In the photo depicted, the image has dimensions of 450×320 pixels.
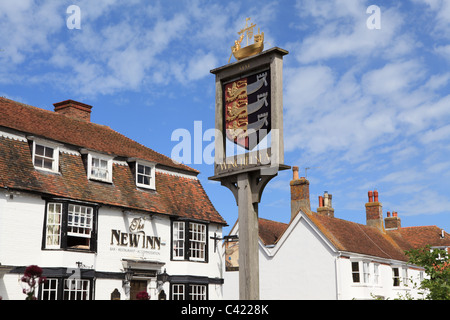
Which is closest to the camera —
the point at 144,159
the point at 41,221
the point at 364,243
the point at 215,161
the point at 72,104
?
the point at 215,161

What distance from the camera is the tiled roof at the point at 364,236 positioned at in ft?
114

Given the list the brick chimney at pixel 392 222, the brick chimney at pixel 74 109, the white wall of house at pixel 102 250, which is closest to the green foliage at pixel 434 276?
the white wall of house at pixel 102 250

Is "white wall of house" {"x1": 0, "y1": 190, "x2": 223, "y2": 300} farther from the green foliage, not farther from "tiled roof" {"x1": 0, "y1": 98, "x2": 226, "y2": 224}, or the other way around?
the green foliage

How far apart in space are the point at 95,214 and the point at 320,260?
693 inches

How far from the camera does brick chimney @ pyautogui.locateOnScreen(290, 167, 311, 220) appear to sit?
35188 millimetres

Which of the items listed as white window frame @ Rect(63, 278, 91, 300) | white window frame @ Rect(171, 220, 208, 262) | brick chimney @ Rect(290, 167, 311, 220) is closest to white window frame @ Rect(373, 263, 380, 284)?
brick chimney @ Rect(290, 167, 311, 220)

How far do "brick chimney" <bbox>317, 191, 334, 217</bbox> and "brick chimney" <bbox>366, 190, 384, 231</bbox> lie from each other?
18.5 ft

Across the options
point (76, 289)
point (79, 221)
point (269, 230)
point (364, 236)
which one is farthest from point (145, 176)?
point (364, 236)

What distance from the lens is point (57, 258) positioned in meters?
19.6

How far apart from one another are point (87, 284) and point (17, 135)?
6288 millimetres

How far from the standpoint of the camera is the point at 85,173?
72.2ft

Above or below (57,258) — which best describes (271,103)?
above
